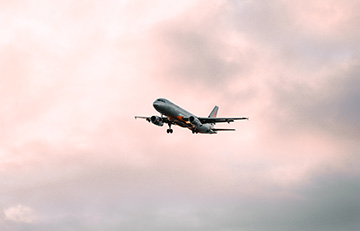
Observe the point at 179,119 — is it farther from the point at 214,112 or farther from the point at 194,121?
the point at 214,112

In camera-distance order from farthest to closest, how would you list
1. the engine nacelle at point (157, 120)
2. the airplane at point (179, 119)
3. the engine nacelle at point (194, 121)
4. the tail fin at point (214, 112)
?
the tail fin at point (214, 112) → the engine nacelle at point (157, 120) → the engine nacelle at point (194, 121) → the airplane at point (179, 119)

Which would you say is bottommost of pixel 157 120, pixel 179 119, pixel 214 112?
pixel 179 119

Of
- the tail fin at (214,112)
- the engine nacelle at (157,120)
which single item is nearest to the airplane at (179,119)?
the engine nacelle at (157,120)

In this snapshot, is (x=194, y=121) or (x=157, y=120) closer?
(x=194, y=121)

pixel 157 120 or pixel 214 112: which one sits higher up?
pixel 214 112

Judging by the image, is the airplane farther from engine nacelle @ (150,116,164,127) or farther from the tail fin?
the tail fin

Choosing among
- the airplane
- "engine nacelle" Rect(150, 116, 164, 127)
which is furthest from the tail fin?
"engine nacelle" Rect(150, 116, 164, 127)

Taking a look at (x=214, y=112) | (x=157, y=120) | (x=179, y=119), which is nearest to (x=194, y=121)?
(x=179, y=119)

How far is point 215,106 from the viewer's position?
158m

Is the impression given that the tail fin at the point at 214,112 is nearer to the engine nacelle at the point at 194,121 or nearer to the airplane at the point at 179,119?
the airplane at the point at 179,119

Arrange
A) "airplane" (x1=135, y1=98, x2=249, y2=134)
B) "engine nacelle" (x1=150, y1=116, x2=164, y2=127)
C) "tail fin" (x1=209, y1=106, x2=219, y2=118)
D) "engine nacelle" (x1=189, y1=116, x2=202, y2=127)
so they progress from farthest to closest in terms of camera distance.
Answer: "tail fin" (x1=209, y1=106, x2=219, y2=118) < "engine nacelle" (x1=150, y1=116, x2=164, y2=127) < "engine nacelle" (x1=189, y1=116, x2=202, y2=127) < "airplane" (x1=135, y1=98, x2=249, y2=134)

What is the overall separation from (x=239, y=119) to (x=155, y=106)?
20.6 meters

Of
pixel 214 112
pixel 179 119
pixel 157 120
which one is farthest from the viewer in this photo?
pixel 214 112

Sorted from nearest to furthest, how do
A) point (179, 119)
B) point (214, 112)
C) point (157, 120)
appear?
point (179, 119)
point (157, 120)
point (214, 112)
